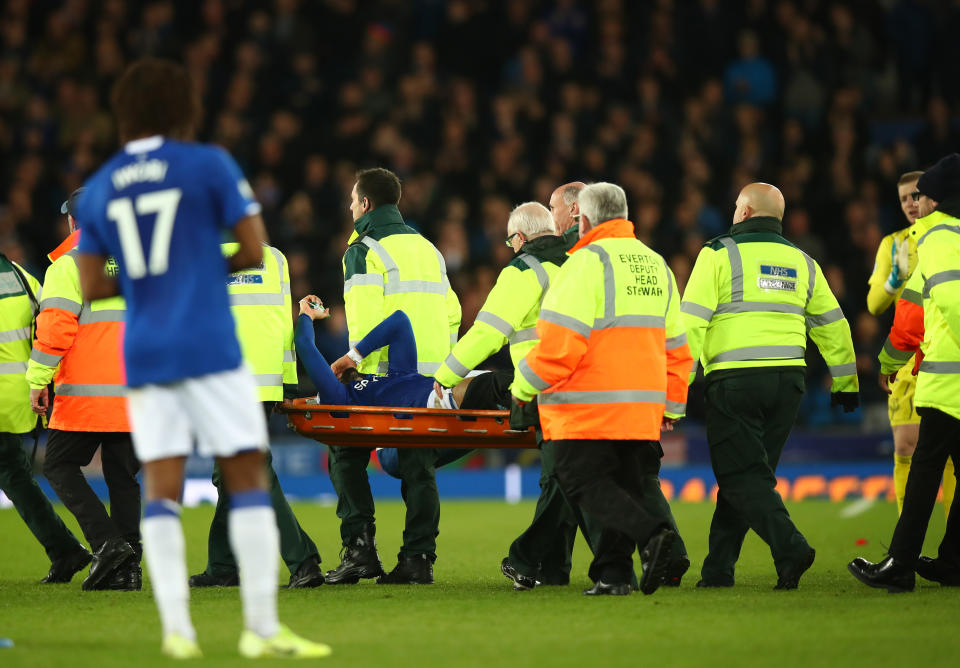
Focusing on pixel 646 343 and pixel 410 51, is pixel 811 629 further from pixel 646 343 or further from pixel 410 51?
pixel 410 51

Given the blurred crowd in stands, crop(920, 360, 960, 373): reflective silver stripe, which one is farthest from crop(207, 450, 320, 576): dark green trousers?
the blurred crowd in stands

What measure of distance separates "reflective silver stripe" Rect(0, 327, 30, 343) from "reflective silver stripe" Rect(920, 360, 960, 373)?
551cm

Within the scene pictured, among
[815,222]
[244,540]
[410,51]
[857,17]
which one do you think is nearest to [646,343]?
[244,540]

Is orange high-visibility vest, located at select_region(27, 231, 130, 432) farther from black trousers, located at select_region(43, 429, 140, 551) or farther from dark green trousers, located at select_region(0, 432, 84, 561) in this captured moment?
dark green trousers, located at select_region(0, 432, 84, 561)

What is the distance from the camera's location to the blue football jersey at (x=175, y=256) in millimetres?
5285

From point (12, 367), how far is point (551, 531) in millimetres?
3603

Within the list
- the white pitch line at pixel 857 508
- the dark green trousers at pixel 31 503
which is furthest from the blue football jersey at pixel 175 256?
the white pitch line at pixel 857 508

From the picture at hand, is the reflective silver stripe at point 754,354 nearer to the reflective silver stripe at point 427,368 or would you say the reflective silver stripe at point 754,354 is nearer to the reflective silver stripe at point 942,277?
the reflective silver stripe at point 942,277

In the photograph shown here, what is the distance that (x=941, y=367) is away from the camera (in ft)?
25.1

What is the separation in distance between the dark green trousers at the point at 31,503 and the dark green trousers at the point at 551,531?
2.92 m

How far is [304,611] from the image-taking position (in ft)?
22.9

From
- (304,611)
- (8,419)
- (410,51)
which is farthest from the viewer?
(410,51)

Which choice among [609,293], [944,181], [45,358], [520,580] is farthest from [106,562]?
[944,181]

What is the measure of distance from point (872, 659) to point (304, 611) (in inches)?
113
